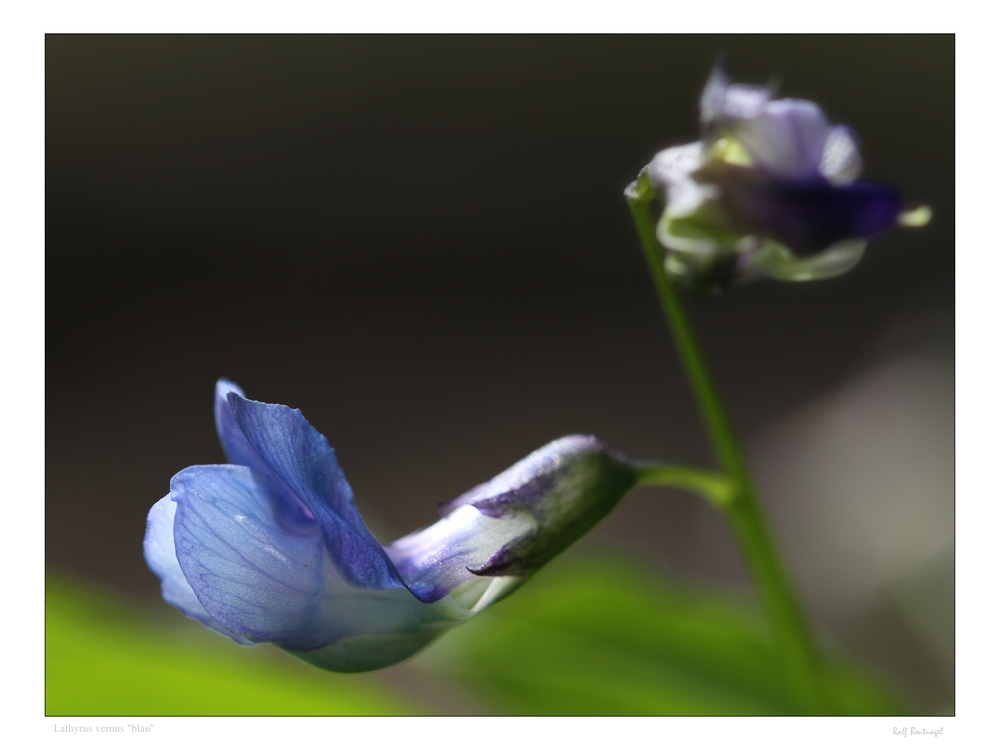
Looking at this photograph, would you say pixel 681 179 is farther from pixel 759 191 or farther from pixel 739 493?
pixel 739 493

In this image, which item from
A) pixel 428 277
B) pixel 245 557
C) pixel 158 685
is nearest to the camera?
pixel 245 557

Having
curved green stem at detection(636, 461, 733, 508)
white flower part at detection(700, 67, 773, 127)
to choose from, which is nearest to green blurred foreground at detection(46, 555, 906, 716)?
curved green stem at detection(636, 461, 733, 508)

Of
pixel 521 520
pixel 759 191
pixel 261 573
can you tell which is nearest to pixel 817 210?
pixel 759 191

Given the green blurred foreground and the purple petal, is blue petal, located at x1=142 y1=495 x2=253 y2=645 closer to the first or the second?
the purple petal
